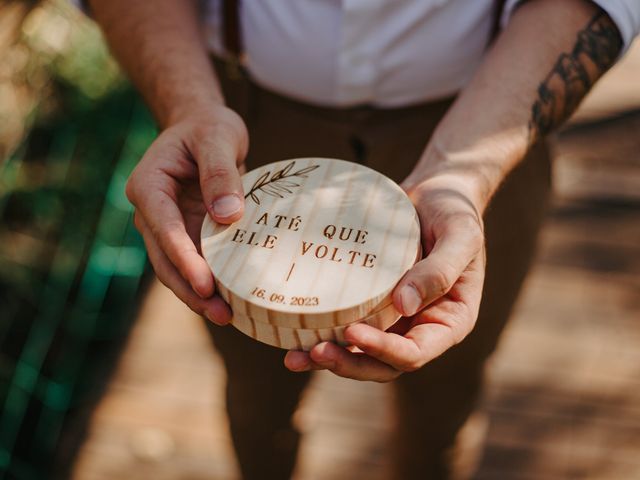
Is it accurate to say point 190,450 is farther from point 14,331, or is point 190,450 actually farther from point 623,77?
point 623,77

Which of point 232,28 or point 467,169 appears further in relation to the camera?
point 232,28

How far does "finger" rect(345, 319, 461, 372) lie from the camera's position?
94cm

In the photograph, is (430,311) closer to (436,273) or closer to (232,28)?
(436,273)

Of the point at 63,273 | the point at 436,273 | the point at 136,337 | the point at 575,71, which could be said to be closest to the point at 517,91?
the point at 575,71

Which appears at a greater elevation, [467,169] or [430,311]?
[467,169]

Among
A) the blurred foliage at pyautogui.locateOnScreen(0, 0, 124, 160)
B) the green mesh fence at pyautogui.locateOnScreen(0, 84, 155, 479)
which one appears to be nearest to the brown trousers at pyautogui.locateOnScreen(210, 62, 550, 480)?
the green mesh fence at pyautogui.locateOnScreen(0, 84, 155, 479)

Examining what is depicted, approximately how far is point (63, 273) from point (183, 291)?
5.41 ft

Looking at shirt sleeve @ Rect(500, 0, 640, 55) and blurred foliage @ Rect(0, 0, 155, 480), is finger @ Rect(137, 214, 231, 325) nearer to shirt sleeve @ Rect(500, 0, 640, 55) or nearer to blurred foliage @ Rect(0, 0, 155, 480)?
shirt sleeve @ Rect(500, 0, 640, 55)

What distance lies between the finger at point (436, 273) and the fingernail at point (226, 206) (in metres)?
0.28

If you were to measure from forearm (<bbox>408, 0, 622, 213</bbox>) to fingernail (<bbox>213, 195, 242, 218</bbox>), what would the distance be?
34 cm

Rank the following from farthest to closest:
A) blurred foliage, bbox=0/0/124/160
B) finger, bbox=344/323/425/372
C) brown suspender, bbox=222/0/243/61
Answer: blurred foliage, bbox=0/0/124/160 < brown suspender, bbox=222/0/243/61 < finger, bbox=344/323/425/372

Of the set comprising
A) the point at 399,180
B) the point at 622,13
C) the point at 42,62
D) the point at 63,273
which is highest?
the point at 622,13

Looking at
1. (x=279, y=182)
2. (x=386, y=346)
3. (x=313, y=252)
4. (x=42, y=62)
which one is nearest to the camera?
(x=386, y=346)

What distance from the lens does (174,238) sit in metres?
1.03
